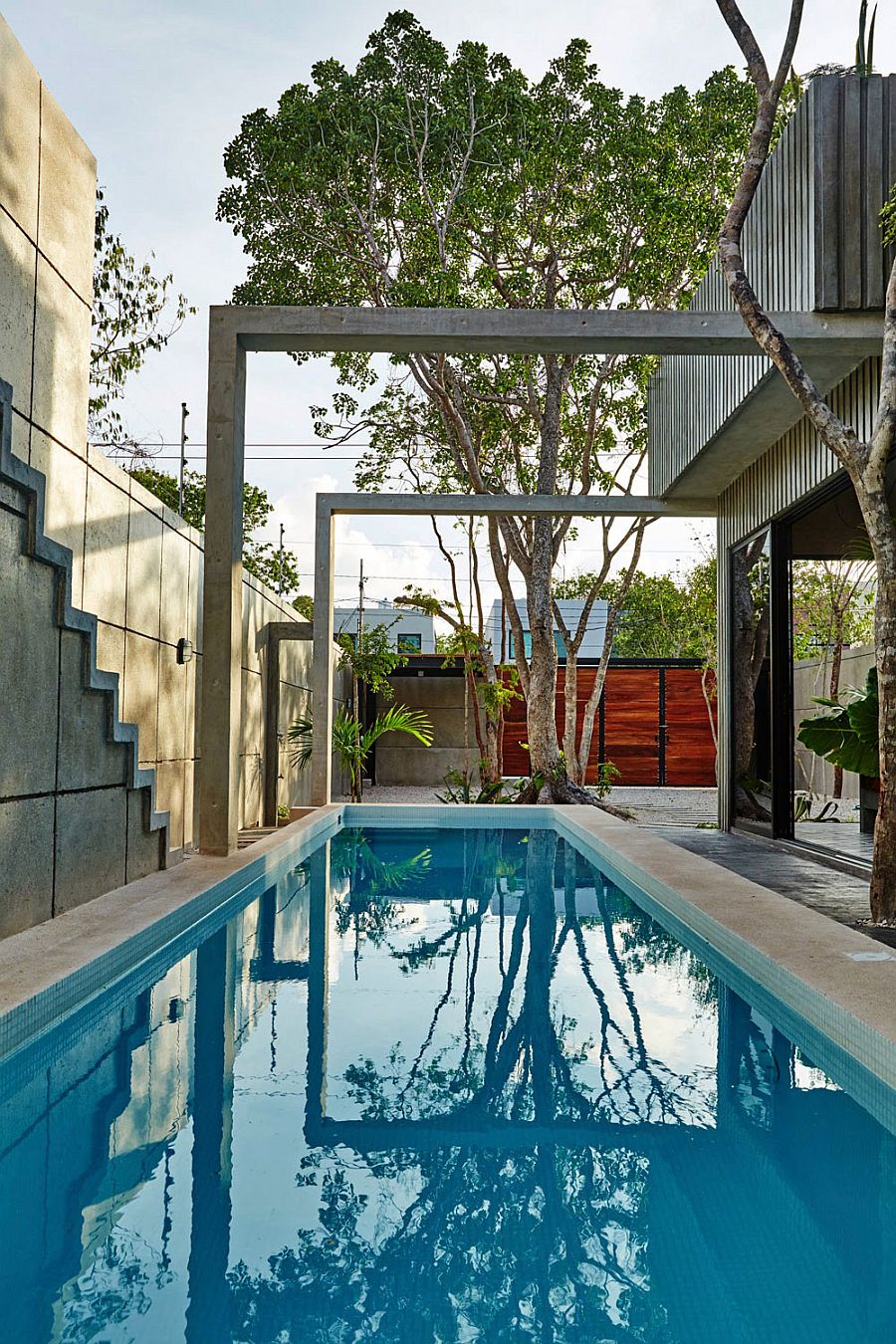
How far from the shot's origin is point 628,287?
1372 centimetres

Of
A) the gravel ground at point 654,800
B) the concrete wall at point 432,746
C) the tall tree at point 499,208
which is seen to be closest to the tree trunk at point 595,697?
the gravel ground at point 654,800

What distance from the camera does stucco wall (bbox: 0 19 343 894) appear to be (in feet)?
16.1

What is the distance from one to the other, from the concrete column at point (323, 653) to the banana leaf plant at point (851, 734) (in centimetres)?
559

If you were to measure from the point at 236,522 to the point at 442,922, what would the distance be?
292 centimetres

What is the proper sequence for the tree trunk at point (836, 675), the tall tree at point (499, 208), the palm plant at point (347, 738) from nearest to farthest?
the tall tree at point (499, 208) → the palm plant at point (347, 738) → the tree trunk at point (836, 675)

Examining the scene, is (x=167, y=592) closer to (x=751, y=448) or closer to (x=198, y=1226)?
(x=751, y=448)

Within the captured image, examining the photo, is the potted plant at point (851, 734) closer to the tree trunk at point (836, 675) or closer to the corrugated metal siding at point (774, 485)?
the corrugated metal siding at point (774, 485)

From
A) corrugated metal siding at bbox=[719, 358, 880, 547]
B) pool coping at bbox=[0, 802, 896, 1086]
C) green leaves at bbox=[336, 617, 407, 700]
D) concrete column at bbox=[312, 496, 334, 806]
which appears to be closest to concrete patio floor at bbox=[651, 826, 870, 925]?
pool coping at bbox=[0, 802, 896, 1086]

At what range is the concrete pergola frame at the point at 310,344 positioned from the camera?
6586 millimetres

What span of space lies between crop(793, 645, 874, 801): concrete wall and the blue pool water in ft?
31.4

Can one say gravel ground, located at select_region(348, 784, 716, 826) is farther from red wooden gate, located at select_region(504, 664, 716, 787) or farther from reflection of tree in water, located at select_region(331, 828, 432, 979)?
reflection of tree in water, located at select_region(331, 828, 432, 979)

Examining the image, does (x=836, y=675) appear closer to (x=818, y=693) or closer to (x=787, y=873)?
(x=818, y=693)

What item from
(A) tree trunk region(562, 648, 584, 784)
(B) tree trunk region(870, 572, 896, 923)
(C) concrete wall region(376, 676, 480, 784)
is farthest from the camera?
(C) concrete wall region(376, 676, 480, 784)

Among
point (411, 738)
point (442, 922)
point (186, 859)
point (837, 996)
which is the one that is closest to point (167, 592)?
point (186, 859)
